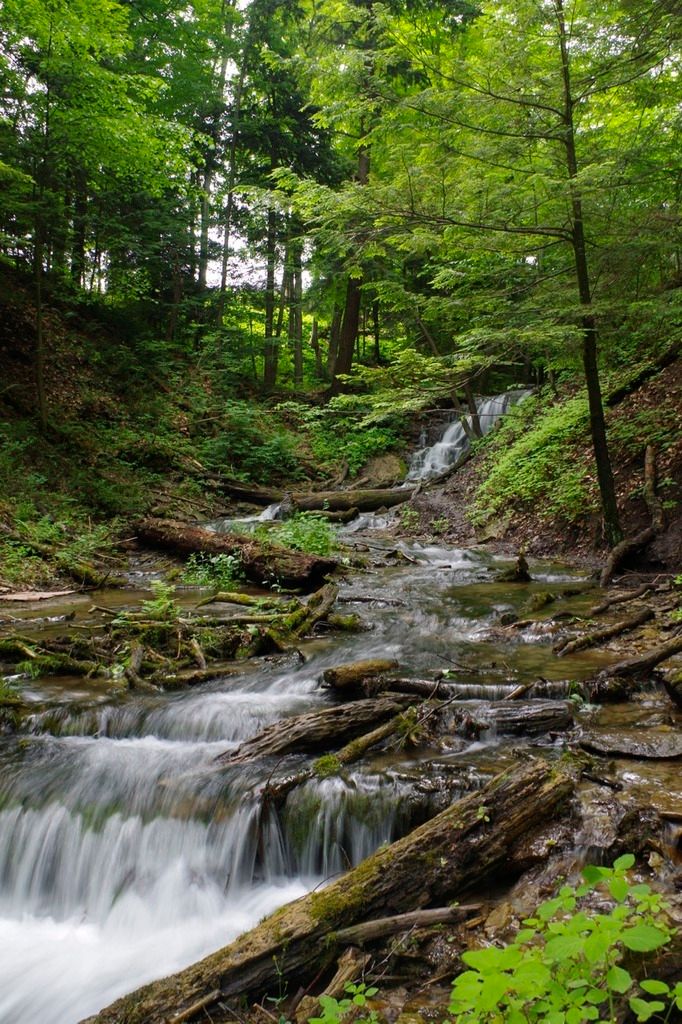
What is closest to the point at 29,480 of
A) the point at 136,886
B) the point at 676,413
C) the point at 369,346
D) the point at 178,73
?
the point at 136,886

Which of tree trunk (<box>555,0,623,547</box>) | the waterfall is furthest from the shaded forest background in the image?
the waterfall

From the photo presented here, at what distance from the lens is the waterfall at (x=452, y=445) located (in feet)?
60.3

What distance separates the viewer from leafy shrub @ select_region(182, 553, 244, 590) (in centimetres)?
970

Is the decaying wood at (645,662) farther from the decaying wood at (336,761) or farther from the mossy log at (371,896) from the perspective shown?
the mossy log at (371,896)

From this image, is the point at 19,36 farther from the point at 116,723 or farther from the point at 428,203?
the point at 116,723

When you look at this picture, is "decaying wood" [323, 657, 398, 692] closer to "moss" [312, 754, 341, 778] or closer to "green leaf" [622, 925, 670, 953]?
"moss" [312, 754, 341, 778]

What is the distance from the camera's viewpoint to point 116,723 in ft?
17.3

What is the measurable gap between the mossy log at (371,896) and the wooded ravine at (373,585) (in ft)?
0.05

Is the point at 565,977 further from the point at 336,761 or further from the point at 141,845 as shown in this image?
the point at 141,845

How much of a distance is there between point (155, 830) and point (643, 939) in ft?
11.0

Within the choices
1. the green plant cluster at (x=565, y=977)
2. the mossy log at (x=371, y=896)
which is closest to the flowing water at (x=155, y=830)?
the mossy log at (x=371, y=896)

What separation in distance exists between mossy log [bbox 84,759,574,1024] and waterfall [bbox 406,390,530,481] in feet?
48.5

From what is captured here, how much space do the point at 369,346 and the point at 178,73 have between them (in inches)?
487

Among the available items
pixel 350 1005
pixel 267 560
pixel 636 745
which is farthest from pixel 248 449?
pixel 350 1005
